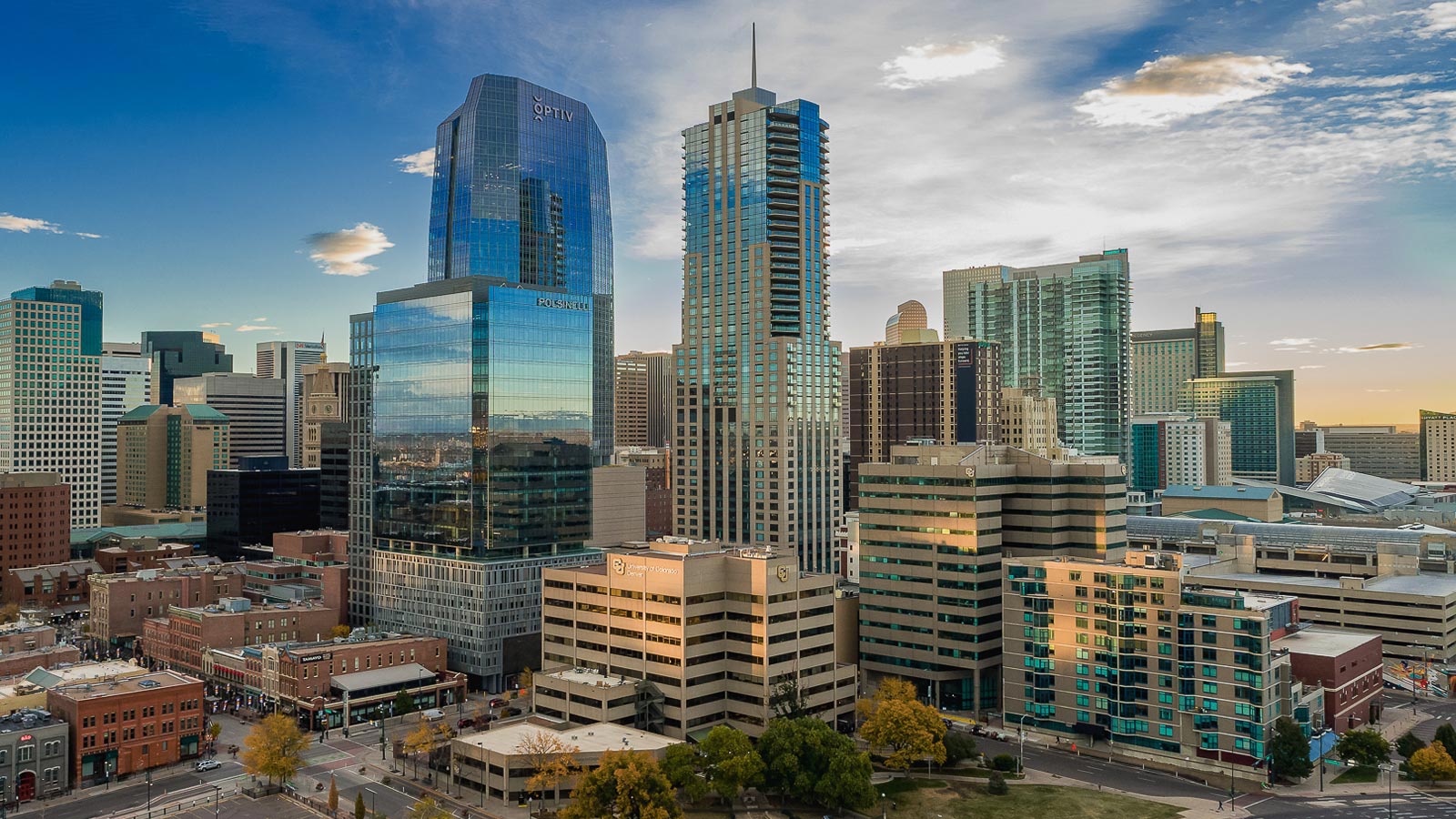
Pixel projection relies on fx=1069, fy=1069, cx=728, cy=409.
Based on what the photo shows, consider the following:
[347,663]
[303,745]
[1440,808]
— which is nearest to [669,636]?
[303,745]

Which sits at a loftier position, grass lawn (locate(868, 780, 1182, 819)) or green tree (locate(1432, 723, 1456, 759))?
green tree (locate(1432, 723, 1456, 759))

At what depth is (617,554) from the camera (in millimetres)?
151750

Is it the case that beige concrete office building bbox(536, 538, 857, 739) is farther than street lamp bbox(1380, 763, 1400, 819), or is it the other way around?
beige concrete office building bbox(536, 538, 857, 739)

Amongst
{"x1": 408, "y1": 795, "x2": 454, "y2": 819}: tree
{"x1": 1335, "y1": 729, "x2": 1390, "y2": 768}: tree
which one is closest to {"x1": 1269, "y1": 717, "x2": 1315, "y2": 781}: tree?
{"x1": 1335, "y1": 729, "x2": 1390, "y2": 768}: tree

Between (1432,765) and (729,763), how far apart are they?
8875cm

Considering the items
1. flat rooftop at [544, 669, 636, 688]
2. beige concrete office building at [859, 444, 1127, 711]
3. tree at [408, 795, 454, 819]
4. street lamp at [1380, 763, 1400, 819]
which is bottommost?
street lamp at [1380, 763, 1400, 819]

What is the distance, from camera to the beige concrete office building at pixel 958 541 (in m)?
172

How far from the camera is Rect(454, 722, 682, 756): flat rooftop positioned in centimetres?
12662

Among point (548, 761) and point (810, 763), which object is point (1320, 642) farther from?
point (548, 761)

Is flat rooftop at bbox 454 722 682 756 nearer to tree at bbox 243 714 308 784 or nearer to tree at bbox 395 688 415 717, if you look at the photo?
tree at bbox 243 714 308 784

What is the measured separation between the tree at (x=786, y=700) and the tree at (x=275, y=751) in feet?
196

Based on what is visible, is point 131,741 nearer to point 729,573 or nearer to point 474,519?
point 474,519

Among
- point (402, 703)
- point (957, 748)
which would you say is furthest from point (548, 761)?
point (957, 748)

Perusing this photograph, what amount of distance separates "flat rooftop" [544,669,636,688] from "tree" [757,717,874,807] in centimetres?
2438
